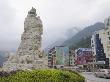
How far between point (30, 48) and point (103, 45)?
58659 mm

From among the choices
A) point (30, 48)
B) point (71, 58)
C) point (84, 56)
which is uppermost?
point (71, 58)

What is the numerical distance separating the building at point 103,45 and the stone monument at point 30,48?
53.0m

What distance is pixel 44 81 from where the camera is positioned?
1375cm

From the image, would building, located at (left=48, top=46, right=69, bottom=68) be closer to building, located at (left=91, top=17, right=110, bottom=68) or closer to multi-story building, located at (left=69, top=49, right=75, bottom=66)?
multi-story building, located at (left=69, top=49, right=75, bottom=66)

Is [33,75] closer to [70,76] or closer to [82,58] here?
[70,76]

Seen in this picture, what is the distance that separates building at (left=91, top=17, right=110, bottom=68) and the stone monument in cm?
5304

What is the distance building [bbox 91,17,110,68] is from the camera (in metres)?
81.4

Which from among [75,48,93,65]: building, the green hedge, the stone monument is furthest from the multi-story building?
the green hedge

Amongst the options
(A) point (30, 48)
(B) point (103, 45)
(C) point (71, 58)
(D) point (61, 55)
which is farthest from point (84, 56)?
(A) point (30, 48)

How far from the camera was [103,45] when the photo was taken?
85.0 meters

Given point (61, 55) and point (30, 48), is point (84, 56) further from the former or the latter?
point (30, 48)

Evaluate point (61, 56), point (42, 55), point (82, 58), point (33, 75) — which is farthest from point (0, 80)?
point (61, 56)

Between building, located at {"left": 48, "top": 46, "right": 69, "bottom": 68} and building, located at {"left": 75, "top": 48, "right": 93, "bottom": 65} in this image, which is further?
building, located at {"left": 48, "top": 46, "right": 69, "bottom": 68}

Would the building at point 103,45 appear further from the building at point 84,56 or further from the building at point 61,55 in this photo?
the building at point 61,55
